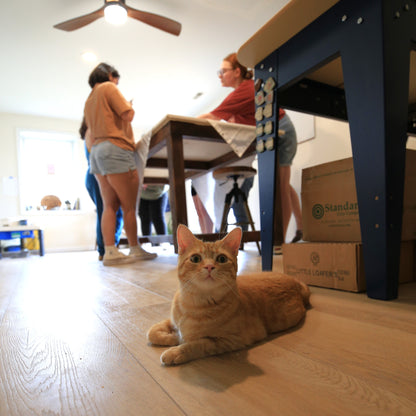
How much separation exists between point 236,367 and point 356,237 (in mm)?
809

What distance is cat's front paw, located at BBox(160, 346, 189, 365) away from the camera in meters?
0.54

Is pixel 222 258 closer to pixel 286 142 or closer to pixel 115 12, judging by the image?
pixel 286 142

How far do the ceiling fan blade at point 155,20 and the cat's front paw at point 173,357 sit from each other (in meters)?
2.85

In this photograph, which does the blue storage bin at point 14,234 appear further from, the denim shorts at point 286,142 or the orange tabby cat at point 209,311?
the orange tabby cat at point 209,311

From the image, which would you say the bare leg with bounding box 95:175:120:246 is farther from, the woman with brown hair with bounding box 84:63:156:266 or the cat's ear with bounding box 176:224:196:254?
the cat's ear with bounding box 176:224:196:254

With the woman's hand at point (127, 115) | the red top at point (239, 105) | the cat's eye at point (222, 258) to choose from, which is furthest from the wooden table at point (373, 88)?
the woman's hand at point (127, 115)

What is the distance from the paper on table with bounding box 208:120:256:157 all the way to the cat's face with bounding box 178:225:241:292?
1.39 metres

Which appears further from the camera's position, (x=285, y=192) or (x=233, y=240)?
(x=285, y=192)

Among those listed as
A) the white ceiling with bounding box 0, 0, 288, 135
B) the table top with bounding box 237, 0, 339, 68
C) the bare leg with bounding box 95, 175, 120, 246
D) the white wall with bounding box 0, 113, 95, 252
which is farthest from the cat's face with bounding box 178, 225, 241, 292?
the white wall with bounding box 0, 113, 95, 252

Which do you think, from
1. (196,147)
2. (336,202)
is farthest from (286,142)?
(336,202)

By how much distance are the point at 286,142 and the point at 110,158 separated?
4.28 ft

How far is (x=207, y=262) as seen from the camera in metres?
0.58

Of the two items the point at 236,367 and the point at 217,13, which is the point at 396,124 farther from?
the point at 217,13

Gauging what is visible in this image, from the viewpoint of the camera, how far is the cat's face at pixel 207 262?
0.58 meters
